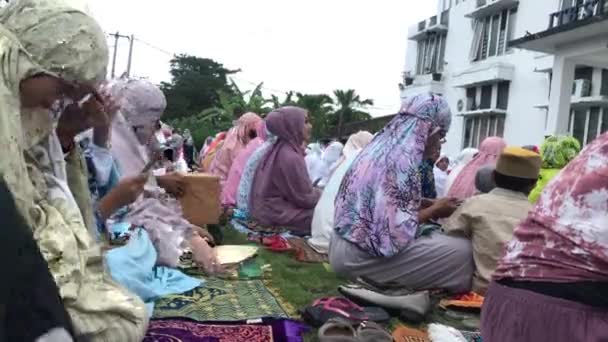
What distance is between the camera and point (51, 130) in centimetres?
160

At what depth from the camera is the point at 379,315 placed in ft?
9.54

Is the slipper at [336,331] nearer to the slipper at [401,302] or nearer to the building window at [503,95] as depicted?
the slipper at [401,302]

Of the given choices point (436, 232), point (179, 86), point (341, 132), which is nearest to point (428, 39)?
point (341, 132)

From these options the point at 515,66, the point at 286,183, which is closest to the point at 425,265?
the point at 286,183

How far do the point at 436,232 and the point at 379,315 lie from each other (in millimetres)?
884

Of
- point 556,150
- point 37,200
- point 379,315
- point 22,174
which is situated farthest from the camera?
point 556,150

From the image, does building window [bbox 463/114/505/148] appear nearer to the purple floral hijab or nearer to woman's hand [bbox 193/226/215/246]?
the purple floral hijab

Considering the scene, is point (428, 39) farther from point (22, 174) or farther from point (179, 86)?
point (22, 174)

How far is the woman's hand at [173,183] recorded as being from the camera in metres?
3.79

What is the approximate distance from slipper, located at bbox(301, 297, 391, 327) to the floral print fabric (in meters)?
1.09

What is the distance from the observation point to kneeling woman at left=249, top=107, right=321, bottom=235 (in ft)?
17.9

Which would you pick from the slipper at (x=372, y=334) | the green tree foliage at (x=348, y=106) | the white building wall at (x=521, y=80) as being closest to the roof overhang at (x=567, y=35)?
the white building wall at (x=521, y=80)

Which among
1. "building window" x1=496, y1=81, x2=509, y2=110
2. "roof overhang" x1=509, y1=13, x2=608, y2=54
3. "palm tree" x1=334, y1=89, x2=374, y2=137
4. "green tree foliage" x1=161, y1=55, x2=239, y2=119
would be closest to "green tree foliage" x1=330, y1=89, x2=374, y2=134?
"palm tree" x1=334, y1=89, x2=374, y2=137

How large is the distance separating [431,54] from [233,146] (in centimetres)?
1708
